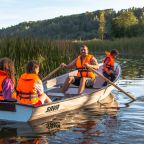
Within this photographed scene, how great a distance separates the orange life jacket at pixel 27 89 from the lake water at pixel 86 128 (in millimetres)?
495

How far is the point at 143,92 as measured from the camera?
1297 cm

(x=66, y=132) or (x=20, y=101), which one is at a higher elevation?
(x=20, y=101)

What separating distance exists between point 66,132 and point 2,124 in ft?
4.70

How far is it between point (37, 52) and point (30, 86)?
519 cm

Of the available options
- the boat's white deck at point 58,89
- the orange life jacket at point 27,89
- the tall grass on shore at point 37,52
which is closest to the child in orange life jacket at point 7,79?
the orange life jacket at point 27,89

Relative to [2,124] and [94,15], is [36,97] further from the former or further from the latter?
[94,15]

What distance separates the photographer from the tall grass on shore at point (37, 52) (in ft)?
41.0

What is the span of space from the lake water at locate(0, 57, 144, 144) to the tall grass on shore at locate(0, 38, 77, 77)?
3.23 meters

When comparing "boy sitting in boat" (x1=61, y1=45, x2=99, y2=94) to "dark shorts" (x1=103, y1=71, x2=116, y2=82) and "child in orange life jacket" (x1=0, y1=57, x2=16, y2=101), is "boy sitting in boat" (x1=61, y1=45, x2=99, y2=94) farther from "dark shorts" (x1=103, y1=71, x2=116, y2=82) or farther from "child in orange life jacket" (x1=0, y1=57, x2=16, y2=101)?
"child in orange life jacket" (x1=0, y1=57, x2=16, y2=101)

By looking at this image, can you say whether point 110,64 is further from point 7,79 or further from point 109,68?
point 7,79

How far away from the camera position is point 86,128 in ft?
26.6

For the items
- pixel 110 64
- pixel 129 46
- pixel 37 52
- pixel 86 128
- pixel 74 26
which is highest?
pixel 74 26

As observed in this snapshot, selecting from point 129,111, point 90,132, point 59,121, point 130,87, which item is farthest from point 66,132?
point 130,87

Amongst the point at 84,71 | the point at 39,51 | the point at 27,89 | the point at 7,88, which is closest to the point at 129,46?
the point at 39,51
